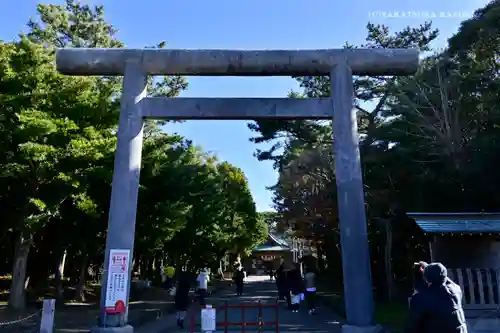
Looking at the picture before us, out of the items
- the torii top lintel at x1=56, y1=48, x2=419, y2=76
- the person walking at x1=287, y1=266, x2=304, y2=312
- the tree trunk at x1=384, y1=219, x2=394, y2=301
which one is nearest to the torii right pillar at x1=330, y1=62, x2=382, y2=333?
the torii top lintel at x1=56, y1=48, x2=419, y2=76

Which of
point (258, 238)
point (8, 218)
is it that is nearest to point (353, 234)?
point (8, 218)

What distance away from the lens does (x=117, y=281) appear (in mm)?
8945

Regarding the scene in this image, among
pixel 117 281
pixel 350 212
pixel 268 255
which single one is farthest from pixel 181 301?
pixel 268 255

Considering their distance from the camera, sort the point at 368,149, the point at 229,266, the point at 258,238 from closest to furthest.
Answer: the point at 368,149, the point at 258,238, the point at 229,266

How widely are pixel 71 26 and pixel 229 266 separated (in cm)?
3976

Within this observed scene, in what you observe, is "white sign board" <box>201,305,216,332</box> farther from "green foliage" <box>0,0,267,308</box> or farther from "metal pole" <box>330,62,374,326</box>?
"green foliage" <box>0,0,267,308</box>

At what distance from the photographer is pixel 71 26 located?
2598 cm

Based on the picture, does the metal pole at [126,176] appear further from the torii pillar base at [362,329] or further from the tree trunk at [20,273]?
the tree trunk at [20,273]

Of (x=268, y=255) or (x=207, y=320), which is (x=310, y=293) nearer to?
(x=207, y=320)

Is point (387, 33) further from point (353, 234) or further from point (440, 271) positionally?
point (440, 271)

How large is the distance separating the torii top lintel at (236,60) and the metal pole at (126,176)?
41 cm

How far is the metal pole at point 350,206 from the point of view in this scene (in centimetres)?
897

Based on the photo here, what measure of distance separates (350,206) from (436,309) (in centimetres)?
531

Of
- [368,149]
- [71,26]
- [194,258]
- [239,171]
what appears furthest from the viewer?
[239,171]
